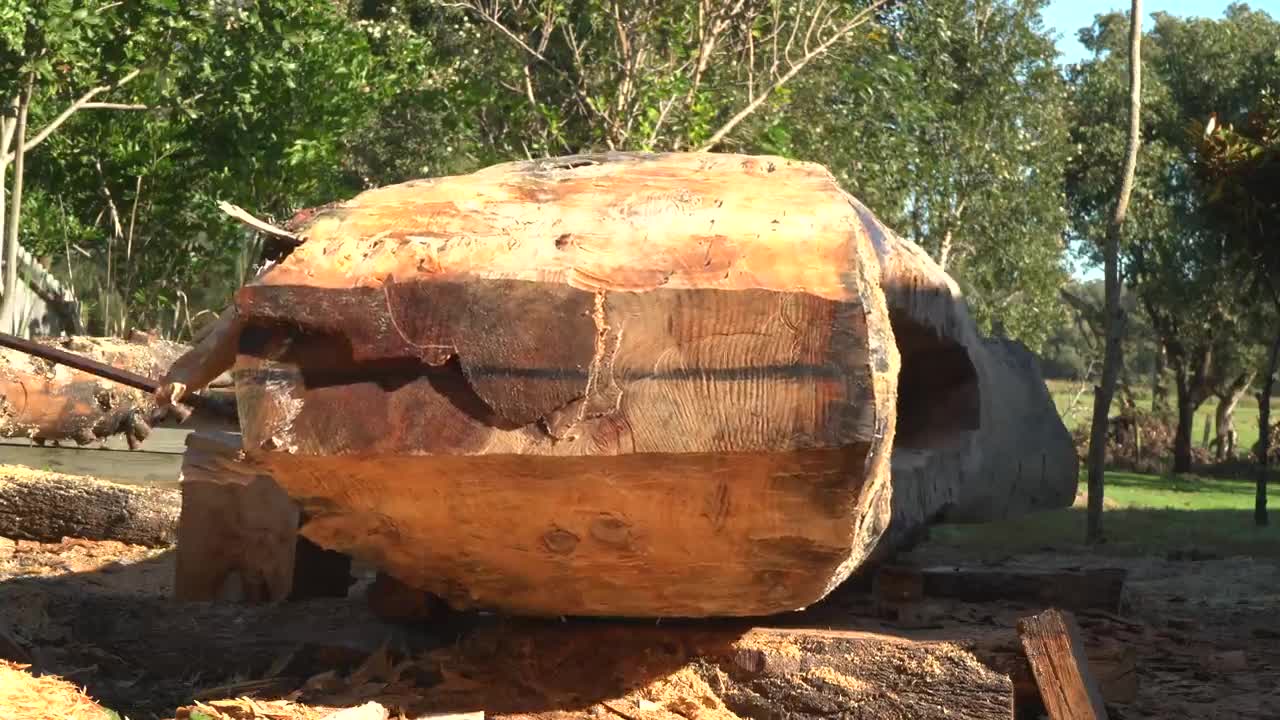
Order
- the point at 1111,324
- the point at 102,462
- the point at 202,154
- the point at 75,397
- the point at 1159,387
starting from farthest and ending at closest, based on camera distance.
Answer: the point at 1159,387, the point at 202,154, the point at 1111,324, the point at 102,462, the point at 75,397

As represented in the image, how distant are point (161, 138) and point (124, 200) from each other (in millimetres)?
961

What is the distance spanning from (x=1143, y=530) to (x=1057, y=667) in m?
7.96

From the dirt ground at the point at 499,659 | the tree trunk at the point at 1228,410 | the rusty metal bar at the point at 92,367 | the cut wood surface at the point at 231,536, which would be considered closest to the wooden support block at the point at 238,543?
the cut wood surface at the point at 231,536

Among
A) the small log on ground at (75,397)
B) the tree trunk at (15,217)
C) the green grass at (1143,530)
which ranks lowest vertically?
the green grass at (1143,530)

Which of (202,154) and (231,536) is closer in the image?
(231,536)

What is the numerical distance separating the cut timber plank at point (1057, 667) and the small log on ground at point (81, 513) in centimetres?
469

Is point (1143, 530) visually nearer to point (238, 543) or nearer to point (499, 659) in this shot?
point (238, 543)

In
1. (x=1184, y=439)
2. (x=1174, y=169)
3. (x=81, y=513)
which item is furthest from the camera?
(x=1174, y=169)

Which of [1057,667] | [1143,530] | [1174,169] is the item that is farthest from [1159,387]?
[1057,667]

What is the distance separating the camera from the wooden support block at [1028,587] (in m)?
5.00

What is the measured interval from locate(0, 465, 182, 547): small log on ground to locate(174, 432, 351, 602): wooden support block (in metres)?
2.07

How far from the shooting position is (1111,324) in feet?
35.9

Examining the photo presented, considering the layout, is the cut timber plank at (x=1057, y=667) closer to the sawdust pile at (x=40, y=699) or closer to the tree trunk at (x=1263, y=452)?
the sawdust pile at (x=40, y=699)

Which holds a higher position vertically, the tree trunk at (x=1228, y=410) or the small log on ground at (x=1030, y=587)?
the tree trunk at (x=1228, y=410)
